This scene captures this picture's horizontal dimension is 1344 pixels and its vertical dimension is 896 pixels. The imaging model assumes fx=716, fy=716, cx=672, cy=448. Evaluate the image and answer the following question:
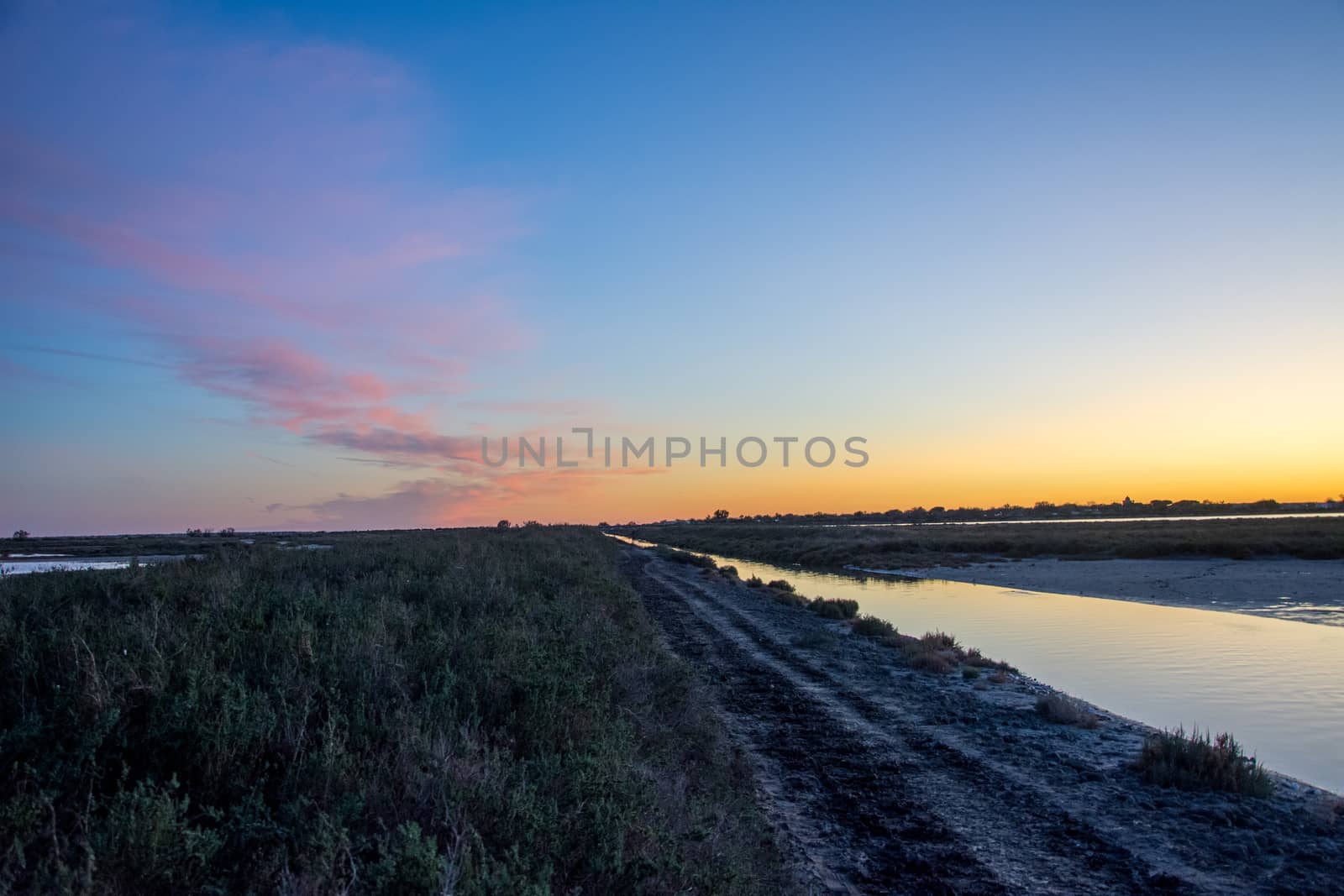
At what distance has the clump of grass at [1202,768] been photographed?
27.8 ft

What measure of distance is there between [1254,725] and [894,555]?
144 feet

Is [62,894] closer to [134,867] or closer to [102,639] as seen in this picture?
[134,867]

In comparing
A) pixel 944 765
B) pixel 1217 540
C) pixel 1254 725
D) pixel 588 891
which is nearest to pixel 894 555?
pixel 1217 540

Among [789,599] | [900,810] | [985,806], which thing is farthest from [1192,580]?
[900,810]

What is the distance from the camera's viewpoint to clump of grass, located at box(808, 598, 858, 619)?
2436cm

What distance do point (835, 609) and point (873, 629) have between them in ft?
13.6

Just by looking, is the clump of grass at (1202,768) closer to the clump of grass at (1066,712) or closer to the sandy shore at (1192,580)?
the clump of grass at (1066,712)

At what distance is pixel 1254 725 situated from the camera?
1187cm

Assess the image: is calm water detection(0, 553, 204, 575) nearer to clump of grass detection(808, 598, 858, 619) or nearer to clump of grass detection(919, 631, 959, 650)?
clump of grass detection(919, 631, 959, 650)

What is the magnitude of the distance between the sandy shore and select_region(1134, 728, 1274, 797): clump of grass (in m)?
18.3

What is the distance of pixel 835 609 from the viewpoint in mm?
24625

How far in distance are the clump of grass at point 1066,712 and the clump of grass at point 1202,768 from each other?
2.05 metres

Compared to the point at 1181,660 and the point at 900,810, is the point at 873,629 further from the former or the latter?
the point at 900,810

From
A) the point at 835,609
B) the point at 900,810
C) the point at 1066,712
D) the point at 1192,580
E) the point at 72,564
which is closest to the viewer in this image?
the point at 900,810
